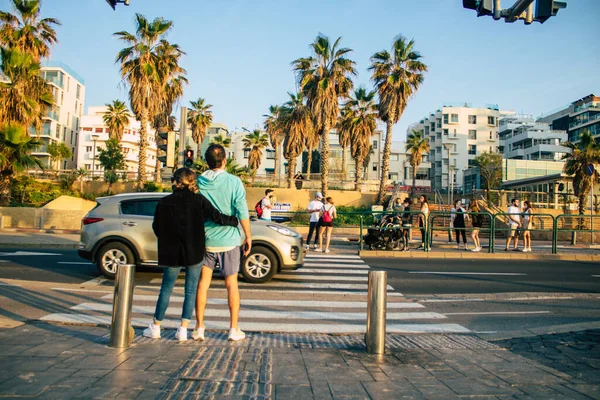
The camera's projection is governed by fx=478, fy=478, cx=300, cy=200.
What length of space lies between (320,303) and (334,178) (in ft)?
104

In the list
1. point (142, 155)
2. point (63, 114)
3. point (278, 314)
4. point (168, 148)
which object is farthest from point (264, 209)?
point (63, 114)

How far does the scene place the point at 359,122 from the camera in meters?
43.2

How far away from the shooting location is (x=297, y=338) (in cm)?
536

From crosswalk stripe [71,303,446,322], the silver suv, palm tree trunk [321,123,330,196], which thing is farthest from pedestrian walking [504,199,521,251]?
palm tree trunk [321,123,330,196]

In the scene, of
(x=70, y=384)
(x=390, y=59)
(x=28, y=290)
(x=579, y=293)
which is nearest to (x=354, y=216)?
(x=579, y=293)

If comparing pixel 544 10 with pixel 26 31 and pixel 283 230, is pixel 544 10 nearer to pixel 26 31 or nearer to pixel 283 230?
pixel 283 230

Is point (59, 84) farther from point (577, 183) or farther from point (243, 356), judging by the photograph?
point (243, 356)

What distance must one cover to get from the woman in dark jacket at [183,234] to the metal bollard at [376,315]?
1.64 meters

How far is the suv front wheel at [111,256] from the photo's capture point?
9.20 m

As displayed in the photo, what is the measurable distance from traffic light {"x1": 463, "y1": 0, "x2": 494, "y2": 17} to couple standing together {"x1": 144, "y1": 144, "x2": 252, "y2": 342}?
644cm

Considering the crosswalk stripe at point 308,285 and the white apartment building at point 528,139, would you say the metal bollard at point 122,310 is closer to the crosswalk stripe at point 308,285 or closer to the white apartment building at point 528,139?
the crosswalk stripe at point 308,285

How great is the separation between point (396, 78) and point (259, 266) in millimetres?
28352

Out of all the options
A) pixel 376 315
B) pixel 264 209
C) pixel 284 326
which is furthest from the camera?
pixel 264 209

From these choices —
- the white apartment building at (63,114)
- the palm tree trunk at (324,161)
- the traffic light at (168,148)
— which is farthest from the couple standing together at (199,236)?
the white apartment building at (63,114)
